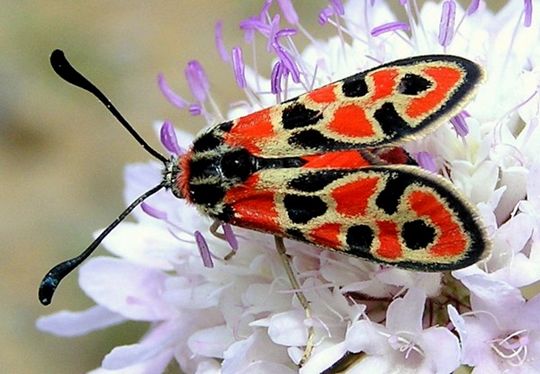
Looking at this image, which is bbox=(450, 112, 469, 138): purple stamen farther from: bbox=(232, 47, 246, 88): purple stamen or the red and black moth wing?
bbox=(232, 47, 246, 88): purple stamen

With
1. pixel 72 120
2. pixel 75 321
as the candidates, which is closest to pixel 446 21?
pixel 75 321

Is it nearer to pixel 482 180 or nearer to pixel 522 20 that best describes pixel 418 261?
pixel 482 180

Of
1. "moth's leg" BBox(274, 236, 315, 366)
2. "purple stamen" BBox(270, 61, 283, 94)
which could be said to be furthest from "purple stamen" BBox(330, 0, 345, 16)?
"moth's leg" BBox(274, 236, 315, 366)

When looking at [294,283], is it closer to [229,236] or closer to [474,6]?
[229,236]

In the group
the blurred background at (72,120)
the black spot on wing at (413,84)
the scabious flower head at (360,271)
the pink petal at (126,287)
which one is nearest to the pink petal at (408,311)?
the scabious flower head at (360,271)

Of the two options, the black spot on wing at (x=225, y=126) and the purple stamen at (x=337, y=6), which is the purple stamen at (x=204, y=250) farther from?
the purple stamen at (x=337, y=6)
